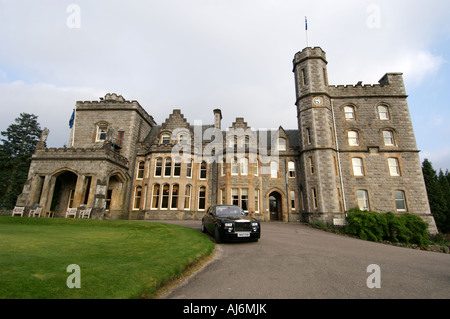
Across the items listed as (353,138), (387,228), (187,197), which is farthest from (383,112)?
(187,197)

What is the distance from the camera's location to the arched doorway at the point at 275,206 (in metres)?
23.9

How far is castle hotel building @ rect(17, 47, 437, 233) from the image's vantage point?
1967 centimetres

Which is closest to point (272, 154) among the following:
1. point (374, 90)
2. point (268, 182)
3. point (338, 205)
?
point (268, 182)

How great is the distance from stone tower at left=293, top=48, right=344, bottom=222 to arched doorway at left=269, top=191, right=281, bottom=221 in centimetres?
291

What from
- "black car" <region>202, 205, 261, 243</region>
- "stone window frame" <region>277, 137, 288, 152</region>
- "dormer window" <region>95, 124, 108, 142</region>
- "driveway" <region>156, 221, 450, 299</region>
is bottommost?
"driveway" <region>156, 221, 450, 299</region>

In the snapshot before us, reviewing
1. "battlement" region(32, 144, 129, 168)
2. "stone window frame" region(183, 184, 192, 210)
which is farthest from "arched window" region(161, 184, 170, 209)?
"battlement" region(32, 144, 129, 168)

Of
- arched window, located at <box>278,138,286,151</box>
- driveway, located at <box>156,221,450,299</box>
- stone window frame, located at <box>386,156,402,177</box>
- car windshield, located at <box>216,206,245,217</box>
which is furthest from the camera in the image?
arched window, located at <box>278,138,286,151</box>

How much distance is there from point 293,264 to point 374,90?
25.1m

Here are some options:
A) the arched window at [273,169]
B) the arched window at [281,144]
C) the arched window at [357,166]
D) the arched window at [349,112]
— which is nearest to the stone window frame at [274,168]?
the arched window at [273,169]

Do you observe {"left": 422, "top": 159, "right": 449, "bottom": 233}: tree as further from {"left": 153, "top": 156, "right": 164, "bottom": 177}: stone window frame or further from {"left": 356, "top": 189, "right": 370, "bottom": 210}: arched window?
{"left": 153, "top": 156, "right": 164, "bottom": 177}: stone window frame

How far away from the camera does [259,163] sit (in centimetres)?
2342
